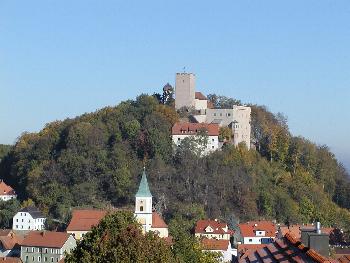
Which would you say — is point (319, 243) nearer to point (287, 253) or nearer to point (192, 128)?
point (287, 253)

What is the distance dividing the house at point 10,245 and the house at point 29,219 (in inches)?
254

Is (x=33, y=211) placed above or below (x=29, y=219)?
above

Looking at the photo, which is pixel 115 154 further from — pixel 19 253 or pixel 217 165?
pixel 19 253

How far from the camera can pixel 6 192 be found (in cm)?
8638

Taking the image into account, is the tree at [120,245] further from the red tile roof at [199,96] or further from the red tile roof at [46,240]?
the red tile roof at [199,96]

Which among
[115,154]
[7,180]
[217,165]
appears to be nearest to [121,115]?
[115,154]

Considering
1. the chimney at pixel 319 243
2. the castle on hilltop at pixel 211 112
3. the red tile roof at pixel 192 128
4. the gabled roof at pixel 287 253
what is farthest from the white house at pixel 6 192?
the chimney at pixel 319 243

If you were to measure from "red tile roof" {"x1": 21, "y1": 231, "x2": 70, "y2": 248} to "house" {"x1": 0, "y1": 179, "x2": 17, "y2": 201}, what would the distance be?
22811mm

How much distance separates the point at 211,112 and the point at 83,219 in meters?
24.5

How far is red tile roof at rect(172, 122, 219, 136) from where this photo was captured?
81.1 meters

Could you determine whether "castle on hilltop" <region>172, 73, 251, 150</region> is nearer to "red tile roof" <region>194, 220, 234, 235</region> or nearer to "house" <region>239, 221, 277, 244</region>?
"red tile roof" <region>194, 220, 234, 235</region>

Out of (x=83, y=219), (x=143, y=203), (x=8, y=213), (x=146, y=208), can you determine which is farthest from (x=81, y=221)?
(x=8, y=213)

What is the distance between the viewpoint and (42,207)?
256ft

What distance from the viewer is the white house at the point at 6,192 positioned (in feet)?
280
